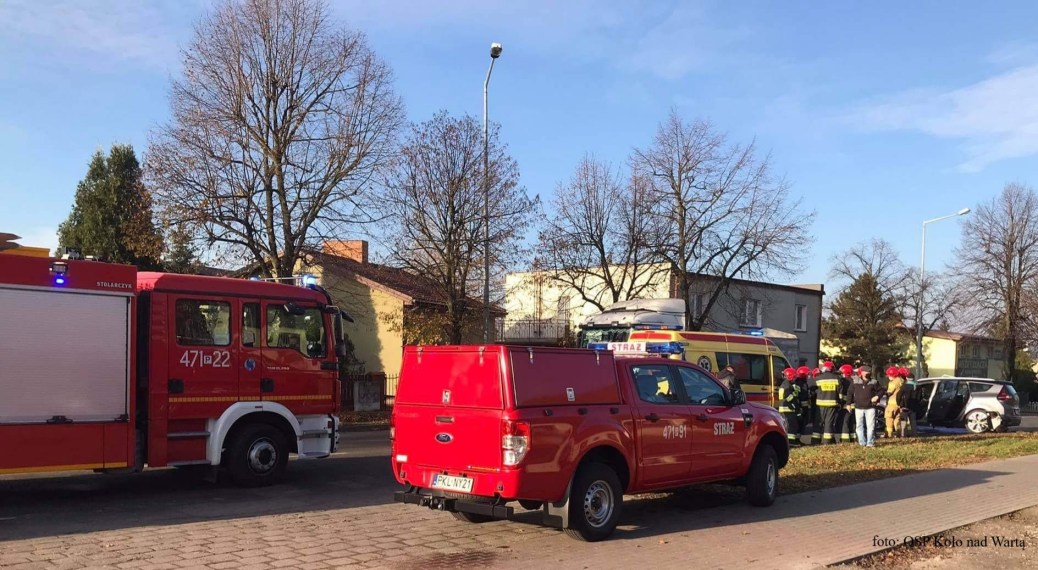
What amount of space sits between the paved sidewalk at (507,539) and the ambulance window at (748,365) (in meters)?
7.24

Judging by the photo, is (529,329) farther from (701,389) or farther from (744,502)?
(701,389)

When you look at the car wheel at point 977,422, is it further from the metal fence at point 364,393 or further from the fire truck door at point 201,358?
the fire truck door at point 201,358

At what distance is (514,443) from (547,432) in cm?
34

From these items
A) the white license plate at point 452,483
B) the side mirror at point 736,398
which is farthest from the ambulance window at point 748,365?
the white license plate at point 452,483

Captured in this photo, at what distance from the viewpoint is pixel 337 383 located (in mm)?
11625

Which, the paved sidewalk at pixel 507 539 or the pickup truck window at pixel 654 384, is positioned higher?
the pickup truck window at pixel 654 384

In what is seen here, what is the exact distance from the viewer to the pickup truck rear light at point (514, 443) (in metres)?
7.01

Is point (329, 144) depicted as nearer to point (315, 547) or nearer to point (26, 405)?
point (26, 405)

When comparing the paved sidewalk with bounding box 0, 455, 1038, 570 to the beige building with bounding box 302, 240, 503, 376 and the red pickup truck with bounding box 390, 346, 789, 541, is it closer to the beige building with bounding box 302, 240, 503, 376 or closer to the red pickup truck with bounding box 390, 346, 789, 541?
the red pickup truck with bounding box 390, 346, 789, 541

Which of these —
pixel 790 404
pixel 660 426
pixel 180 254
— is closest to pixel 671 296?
pixel 790 404

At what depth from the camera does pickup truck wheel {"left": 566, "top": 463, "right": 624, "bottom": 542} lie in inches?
290

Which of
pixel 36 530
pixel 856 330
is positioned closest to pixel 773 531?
pixel 36 530

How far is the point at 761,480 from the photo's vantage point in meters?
9.48

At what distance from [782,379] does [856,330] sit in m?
39.1
